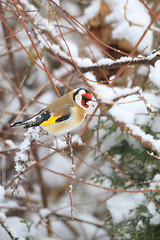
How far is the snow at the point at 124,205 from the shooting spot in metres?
1.77

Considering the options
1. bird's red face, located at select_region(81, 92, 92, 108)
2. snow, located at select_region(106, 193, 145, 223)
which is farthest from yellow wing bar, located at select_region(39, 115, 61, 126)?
snow, located at select_region(106, 193, 145, 223)

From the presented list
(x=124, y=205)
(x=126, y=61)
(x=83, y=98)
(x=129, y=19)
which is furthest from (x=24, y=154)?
(x=129, y=19)

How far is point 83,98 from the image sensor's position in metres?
1.02

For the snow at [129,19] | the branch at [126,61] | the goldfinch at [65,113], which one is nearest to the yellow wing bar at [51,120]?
the goldfinch at [65,113]

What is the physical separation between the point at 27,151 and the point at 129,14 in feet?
5.79

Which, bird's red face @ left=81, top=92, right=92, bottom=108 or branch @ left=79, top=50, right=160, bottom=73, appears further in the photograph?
branch @ left=79, top=50, right=160, bottom=73

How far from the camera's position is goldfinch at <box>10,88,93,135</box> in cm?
103

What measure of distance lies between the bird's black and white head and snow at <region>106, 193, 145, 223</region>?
0.92m

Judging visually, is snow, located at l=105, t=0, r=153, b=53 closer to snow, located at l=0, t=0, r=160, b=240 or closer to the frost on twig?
snow, located at l=0, t=0, r=160, b=240

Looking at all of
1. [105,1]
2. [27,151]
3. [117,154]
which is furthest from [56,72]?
[27,151]

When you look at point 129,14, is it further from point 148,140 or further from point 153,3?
point 148,140

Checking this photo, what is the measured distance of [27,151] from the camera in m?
1.12

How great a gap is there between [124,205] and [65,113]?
0.97 metres

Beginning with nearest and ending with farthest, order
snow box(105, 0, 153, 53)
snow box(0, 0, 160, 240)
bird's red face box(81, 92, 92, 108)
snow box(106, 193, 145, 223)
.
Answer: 1. bird's red face box(81, 92, 92, 108)
2. snow box(0, 0, 160, 240)
3. snow box(106, 193, 145, 223)
4. snow box(105, 0, 153, 53)
